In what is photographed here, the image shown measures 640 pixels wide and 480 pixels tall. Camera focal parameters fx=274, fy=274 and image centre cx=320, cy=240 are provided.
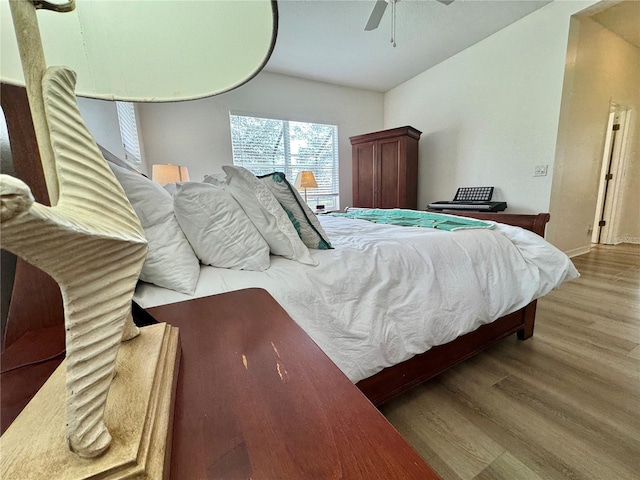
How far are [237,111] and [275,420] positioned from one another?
4.19m

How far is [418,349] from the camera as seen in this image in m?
1.09

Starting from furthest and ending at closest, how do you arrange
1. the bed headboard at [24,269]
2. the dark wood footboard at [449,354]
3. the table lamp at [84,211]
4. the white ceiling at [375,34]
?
the white ceiling at [375,34] < the dark wood footboard at [449,354] < the bed headboard at [24,269] < the table lamp at [84,211]

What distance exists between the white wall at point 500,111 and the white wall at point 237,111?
1.11 metres

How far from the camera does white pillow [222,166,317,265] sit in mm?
1025

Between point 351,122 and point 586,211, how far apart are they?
3523mm

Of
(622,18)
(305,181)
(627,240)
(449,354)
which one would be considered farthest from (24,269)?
(627,240)

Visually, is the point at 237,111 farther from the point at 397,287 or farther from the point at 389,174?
the point at 397,287

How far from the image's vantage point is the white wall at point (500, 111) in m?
2.90

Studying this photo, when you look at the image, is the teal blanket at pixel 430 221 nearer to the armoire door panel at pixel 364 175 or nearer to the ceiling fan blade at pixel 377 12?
the ceiling fan blade at pixel 377 12

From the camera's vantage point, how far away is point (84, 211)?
233 mm

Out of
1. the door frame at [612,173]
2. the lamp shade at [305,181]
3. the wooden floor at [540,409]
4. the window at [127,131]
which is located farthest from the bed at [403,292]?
the door frame at [612,173]

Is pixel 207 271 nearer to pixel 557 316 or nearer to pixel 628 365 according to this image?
pixel 628 365

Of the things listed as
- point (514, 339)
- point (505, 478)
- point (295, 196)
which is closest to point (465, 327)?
point (505, 478)

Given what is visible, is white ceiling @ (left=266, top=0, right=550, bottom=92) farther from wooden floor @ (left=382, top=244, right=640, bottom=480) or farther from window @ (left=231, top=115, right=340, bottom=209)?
wooden floor @ (left=382, top=244, right=640, bottom=480)
